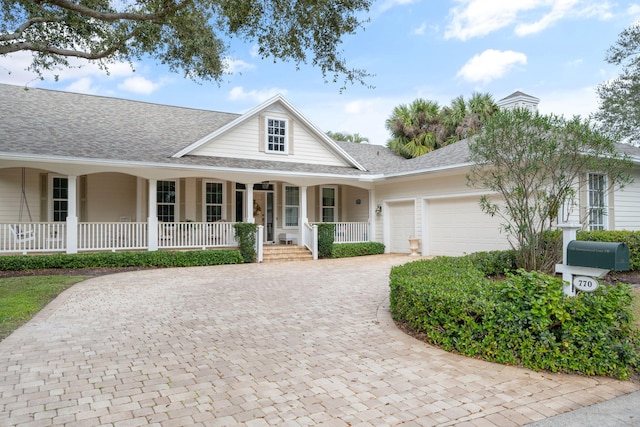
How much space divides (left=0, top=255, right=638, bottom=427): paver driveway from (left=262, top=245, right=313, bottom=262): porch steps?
7648mm

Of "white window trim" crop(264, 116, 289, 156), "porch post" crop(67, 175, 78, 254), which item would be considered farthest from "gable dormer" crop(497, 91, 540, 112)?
"porch post" crop(67, 175, 78, 254)

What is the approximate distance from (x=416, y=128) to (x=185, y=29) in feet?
67.7

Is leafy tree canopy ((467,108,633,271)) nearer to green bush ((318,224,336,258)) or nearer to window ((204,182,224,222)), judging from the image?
green bush ((318,224,336,258))

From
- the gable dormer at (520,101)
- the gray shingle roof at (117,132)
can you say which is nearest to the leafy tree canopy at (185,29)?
the gray shingle roof at (117,132)

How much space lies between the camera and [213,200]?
53.1 ft

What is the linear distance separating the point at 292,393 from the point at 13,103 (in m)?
16.4

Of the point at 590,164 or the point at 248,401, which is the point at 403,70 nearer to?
the point at 590,164

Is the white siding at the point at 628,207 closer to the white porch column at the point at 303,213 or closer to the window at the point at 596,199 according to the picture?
the window at the point at 596,199

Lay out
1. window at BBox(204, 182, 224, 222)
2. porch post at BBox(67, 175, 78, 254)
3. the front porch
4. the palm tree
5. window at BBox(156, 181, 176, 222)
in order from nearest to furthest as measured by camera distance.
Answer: the front porch → porch post at BBox(67, 175, 78, 254) → window at BBox(156, 181, 176, 222) → window at BBox(204, 182, 224, 222) → the palm tree

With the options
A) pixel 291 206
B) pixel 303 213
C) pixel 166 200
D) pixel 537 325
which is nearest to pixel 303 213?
pixel 303 213

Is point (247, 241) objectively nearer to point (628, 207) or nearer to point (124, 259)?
point (124, 259)

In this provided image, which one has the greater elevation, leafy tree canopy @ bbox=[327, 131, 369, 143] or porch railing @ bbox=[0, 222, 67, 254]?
leafy tree canopy @ bbox=[327, 131, 369, 143]

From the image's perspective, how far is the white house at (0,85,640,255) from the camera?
41.1 feet

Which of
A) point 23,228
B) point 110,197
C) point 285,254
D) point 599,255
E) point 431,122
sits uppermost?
point 431,122
